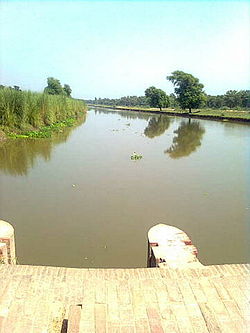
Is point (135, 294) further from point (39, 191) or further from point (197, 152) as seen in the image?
point (197, 152)

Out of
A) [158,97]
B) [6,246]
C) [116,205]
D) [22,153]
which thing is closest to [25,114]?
[22,153]

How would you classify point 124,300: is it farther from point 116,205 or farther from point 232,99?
point 232,99

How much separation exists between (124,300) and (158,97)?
61.7 meters

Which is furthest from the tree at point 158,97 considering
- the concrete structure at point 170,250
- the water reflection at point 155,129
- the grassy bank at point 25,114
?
the concrete structure at point 170,250

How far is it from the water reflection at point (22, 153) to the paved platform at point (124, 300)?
643cm

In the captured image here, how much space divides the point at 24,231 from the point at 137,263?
2.19 m

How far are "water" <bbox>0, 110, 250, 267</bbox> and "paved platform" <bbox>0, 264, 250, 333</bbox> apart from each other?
1279mm

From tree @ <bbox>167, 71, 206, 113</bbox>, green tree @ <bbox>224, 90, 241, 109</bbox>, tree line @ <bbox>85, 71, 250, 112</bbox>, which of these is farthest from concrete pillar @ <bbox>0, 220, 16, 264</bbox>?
green tree @ <bbox>224, 90, 241, 109</bbox>

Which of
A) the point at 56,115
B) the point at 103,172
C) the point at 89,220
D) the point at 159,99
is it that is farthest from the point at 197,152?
the point at 159,99

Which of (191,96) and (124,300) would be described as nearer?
(124,300)

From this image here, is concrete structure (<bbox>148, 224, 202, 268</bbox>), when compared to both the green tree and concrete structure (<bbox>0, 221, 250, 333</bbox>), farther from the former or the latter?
the green tree

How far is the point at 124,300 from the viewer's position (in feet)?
8.10

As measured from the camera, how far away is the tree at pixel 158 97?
200ft

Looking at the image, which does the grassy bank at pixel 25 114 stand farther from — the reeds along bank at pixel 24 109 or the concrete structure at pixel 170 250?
the concrete structure at pixel 170 250
